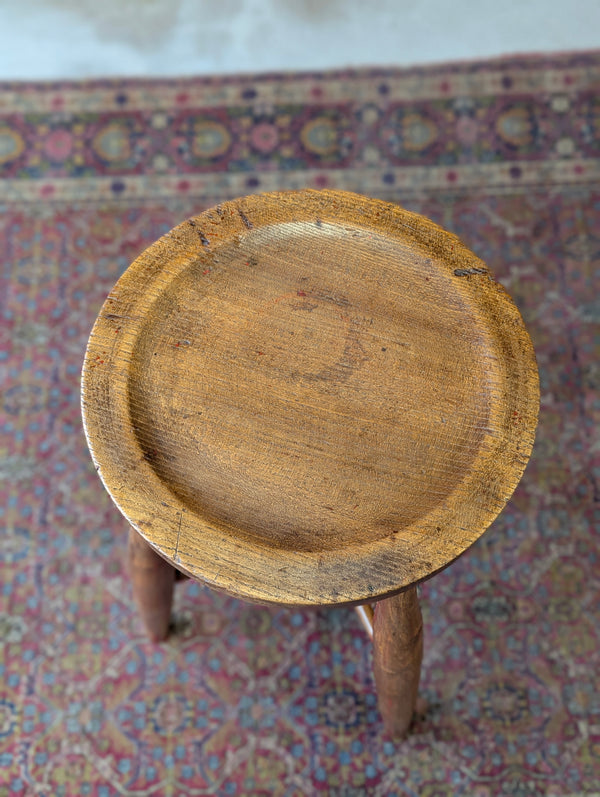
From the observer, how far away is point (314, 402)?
1149 mm

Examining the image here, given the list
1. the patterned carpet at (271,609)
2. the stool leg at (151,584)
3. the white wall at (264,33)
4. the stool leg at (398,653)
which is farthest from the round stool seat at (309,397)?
the white wall at (264,33)

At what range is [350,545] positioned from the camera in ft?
3.43

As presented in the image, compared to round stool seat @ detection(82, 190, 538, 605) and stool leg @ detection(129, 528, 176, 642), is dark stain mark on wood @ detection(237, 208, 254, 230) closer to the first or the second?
round stool seat @ detection(82, 190, 538, 605)

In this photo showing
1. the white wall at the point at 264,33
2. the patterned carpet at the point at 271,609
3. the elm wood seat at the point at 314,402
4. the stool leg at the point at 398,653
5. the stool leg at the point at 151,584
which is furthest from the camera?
the white wall at the point at 264,33

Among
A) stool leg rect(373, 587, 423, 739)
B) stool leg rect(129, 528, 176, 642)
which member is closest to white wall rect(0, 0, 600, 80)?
stool leg rect(129, 528, 176, 642)

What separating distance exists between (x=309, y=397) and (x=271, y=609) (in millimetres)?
622

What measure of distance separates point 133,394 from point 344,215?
0.39m

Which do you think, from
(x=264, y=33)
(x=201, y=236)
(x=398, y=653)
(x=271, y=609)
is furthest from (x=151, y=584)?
(x=264, y=33)

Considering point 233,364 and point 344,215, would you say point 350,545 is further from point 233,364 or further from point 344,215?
point 344,215

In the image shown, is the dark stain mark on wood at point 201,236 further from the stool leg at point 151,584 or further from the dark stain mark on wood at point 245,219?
the stool leg at point 151,584

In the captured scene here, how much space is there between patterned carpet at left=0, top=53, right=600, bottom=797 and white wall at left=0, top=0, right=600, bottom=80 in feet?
0.28

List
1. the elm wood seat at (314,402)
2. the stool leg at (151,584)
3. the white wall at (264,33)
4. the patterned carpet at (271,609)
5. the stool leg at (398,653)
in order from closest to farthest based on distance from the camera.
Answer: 1. the elm wood seat at (314,402)
2. the stool leg at (398,653)
3. the stool leg at (151,584)
4. the patterned carpet at (271,609)
5. the white wall at (264,33)

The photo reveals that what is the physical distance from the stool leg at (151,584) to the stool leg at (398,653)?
35cm

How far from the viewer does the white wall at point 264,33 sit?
7.12ft
